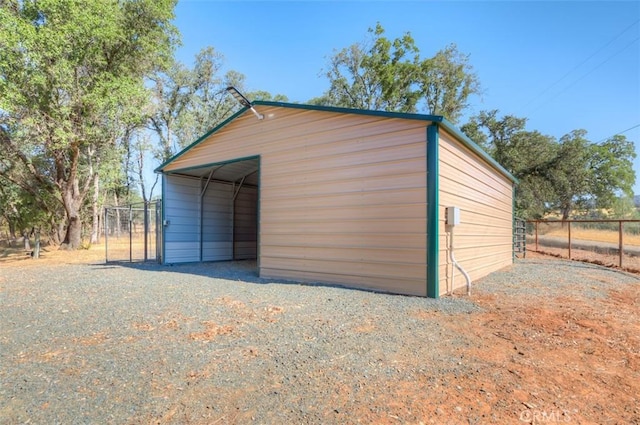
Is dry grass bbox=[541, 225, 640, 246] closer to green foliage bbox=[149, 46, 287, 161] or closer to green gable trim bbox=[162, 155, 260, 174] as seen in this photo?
green gable trim bbox=[162, 155, 260, 174]

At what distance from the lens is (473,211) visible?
23.3 feet

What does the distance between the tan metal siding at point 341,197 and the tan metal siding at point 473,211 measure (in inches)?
21.5

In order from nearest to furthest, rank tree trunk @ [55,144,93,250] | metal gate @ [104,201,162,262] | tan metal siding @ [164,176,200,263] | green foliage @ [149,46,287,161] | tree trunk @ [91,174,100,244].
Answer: tan metal siding @ [164,176,200,263]
metal gate @ [104,201,162,262]
tree trunk @ [55,144,93,250]
tree trunk @ [91,174,100,244]
green foliage @ [149,46,287,161]

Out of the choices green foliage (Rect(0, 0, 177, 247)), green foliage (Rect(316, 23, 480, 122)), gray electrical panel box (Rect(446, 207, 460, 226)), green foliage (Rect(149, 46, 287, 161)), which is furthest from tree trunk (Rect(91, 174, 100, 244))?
gray electrical panel box (Rect(446, 207, 460, 226))

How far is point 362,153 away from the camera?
6086 millimetres

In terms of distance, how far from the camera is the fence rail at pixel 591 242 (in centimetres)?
1112

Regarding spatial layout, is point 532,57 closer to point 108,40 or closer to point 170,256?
point 170,256

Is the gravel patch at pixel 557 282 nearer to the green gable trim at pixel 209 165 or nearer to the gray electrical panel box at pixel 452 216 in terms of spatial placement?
the gray electrical panel box at pixel 452 216

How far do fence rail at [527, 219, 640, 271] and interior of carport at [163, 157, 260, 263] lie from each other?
10.7 m

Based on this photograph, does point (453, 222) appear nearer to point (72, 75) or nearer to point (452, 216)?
point (452, 216)

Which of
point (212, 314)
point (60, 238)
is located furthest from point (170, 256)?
point (60, 238)

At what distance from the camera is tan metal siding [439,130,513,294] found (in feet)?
18.5

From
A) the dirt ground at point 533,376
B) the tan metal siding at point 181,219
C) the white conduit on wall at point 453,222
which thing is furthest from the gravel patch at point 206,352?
the tan metal siding at point 181,219

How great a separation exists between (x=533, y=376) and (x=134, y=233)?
14.6 meters
